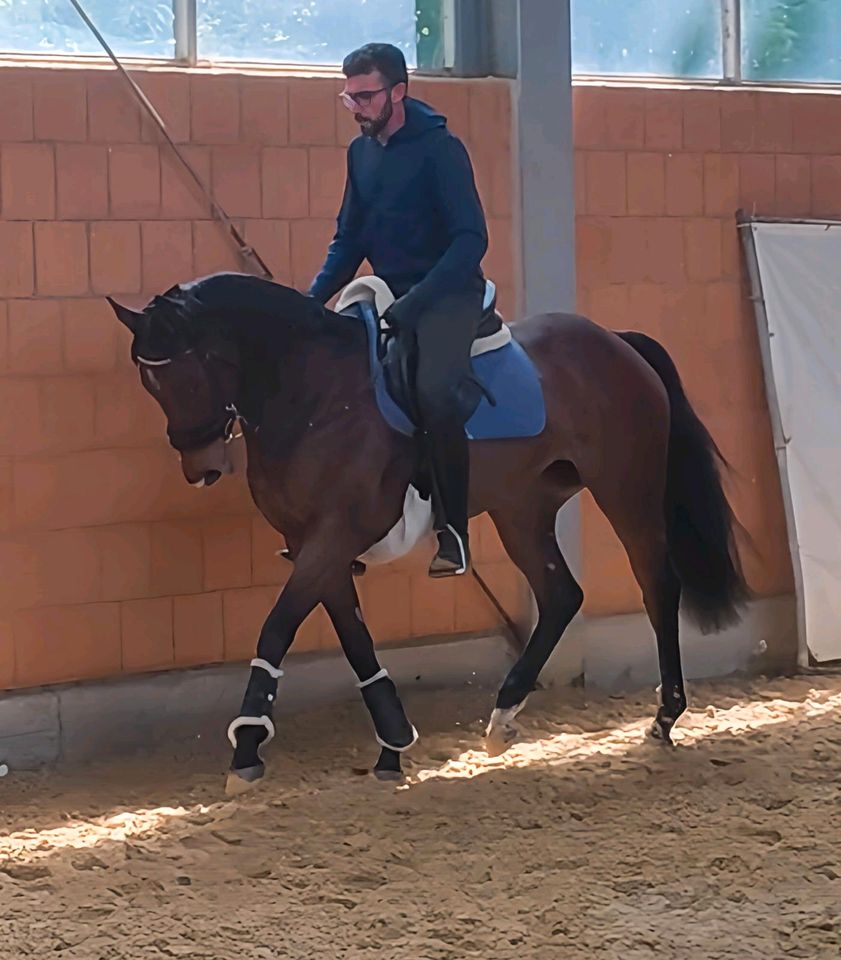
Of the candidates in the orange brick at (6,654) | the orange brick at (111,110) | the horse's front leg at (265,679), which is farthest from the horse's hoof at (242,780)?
the orange brick at (111,110)

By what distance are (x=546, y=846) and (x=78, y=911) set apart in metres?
1.11

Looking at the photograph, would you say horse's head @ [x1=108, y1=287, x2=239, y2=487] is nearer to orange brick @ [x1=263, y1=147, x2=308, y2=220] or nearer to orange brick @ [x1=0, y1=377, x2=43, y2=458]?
orange brick @ [x1=0, y1=377, x2=43, y2=458]

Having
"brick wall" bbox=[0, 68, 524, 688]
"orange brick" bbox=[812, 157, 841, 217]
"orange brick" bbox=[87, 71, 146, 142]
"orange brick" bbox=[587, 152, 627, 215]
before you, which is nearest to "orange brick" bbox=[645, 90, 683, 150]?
"orange brick" bbox=[587, 152, 627, 215]

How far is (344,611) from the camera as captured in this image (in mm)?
3863

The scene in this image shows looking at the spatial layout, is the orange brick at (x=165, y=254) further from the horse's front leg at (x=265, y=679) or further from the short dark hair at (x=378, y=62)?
the horse's front leg at (x=265, y=679)

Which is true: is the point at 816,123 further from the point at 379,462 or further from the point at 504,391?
the point at 379,462

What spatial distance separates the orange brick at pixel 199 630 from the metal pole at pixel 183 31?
1.73 metres

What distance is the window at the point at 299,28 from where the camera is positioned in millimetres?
4652

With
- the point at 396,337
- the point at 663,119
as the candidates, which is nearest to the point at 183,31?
the point at 396,337

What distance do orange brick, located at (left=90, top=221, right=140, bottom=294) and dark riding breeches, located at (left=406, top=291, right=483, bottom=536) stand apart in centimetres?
108

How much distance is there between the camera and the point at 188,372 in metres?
3.67

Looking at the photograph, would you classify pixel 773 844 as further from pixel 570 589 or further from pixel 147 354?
pixel 147 354

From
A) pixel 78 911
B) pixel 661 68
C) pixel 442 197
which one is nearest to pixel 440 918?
pixel 78 911

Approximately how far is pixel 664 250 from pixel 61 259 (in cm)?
225
